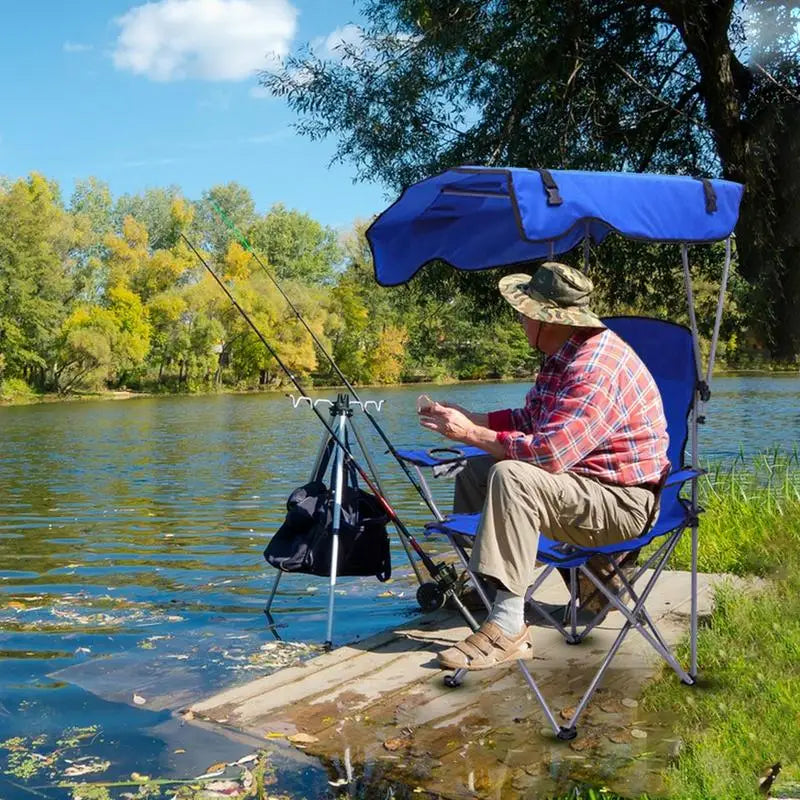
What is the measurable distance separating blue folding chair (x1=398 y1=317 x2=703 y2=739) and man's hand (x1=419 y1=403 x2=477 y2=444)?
12.6 inches

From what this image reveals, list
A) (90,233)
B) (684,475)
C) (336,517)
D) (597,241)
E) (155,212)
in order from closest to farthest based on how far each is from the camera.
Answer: (684,475), (336,517), (597,241), (90,233), (155,212)

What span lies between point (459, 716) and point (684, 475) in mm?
1117

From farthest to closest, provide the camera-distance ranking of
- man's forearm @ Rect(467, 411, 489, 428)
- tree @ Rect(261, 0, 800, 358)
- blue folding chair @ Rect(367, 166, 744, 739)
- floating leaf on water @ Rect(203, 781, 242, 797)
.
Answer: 1. tree @ Rect(261, 0, 800, 358)
2. man's forearm @ Rect(467, 411, 489, 428)
3. blue folding chair @ Rect(367, 166, 744, 739)
4. floating leaf on water @ Rect(203, 781, 242, 797)

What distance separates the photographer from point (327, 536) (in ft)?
15.0

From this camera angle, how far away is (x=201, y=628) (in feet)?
17.8

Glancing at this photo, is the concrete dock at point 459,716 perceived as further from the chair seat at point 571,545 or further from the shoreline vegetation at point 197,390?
the shoreline vegetation at point 197,390

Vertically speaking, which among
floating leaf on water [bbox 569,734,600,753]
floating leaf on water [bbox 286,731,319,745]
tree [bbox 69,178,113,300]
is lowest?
floating leaf on water [bbox 286,731,319,745]

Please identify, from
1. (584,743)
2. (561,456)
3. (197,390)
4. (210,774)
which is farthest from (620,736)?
(197,390)

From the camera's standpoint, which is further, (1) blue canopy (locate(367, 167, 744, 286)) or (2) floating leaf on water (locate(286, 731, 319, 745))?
(1) blue canopy (locate(367, 167, 744, 286))

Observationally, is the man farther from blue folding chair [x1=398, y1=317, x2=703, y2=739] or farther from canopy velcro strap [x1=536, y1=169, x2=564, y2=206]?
canopy velcro strap [x1=536, y1=169, x2=564, y2=206]

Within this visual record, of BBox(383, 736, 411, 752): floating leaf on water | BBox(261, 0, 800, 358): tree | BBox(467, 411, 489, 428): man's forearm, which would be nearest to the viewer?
BBox(383, 736, 411, 752): floating leaf on water

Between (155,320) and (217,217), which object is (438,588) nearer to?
(155,320)

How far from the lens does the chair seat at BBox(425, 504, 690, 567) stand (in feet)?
11.0

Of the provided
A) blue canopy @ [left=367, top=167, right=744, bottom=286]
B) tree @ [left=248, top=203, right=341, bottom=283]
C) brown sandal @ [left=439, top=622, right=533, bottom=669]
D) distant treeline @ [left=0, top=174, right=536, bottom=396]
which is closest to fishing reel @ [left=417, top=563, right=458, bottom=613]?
brown sandal @ [left=439, top=622, right=533, bottom=669]
